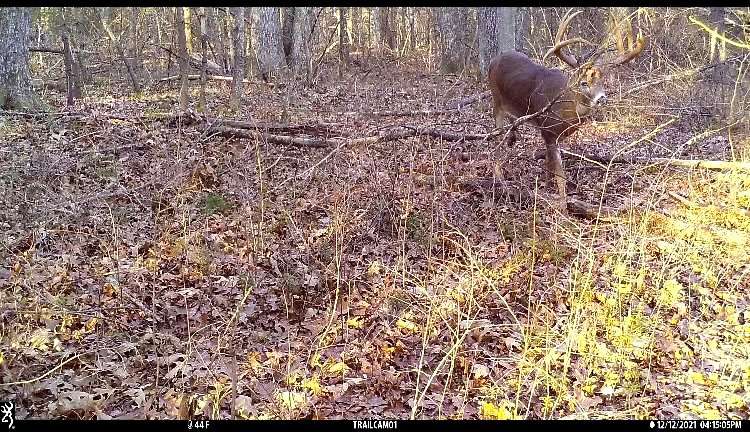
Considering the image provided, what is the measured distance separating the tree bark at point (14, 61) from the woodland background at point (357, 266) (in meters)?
0.03

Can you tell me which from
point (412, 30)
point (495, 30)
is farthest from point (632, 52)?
point (412, 30)

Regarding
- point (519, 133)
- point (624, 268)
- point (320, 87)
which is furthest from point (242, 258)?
point (320, 87)

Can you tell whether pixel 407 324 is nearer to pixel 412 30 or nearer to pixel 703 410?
pixel 703 410

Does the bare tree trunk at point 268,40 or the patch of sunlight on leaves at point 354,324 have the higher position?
the bare tree trunk at point 268,40

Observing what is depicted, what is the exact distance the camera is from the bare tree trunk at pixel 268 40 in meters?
11.1

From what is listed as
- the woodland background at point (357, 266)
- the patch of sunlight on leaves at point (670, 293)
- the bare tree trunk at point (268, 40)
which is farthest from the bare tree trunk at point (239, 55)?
the patch of sunlight on leaves at point (670, 293)

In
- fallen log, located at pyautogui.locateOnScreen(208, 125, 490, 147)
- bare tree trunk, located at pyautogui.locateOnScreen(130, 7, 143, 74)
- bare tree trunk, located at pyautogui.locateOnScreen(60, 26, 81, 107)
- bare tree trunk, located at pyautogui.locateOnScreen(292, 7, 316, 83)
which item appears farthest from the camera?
bare tree trunk, located at pyautogui.locateOnScreen(130, 7, 143, 74)

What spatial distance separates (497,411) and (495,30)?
925cm

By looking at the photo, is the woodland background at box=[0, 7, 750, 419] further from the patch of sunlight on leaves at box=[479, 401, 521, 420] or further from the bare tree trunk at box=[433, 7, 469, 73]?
the bare tree trunk at box=[433, 7, 469, 73]

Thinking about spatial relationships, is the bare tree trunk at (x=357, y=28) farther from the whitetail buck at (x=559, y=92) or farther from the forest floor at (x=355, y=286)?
the forest floor at (x=355, y=286)

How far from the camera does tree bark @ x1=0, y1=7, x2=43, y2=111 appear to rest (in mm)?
7840

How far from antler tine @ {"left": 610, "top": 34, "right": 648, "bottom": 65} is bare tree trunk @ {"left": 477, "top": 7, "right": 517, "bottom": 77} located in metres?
5.68

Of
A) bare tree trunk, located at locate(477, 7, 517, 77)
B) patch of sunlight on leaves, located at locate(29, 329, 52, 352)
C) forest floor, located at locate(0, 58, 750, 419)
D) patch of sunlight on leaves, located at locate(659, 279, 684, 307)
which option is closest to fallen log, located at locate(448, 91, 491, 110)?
bare tree trunk, located at locate(477, 7, 517, 77)
